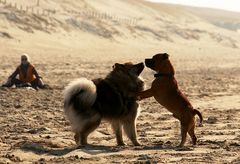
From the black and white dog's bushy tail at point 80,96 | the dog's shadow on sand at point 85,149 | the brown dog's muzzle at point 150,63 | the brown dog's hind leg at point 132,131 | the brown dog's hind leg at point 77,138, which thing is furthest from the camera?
the brown dog's hind leg at point 132,131

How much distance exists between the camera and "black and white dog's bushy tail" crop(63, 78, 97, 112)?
860 centimetres

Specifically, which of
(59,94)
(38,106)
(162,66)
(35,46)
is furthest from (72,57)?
(162,66)

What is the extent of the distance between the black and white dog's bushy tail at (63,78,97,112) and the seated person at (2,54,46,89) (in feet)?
24.7

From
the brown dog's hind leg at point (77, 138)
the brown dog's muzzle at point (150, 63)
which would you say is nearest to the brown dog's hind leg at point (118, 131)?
the brown dog's hind leg at point (77, 138)

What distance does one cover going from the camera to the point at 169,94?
8.67 metres

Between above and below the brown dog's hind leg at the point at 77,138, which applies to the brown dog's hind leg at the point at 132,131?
above

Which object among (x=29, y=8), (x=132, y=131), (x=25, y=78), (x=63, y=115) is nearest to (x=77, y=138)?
(x=132, y=131)

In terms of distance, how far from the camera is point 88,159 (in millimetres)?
7586

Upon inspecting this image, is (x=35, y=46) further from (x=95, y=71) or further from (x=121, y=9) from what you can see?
(x=121, y=9)

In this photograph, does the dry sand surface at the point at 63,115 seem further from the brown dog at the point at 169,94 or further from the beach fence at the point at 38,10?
the beach fence at the point at 38,10

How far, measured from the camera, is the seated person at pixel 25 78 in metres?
16.1

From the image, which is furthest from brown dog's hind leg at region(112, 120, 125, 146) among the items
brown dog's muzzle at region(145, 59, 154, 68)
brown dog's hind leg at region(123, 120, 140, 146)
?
brown dog's muzzle at region(145, 59, 154, 68)

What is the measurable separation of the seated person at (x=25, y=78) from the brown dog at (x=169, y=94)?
7.79 meters

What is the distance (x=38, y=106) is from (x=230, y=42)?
57.9 m
